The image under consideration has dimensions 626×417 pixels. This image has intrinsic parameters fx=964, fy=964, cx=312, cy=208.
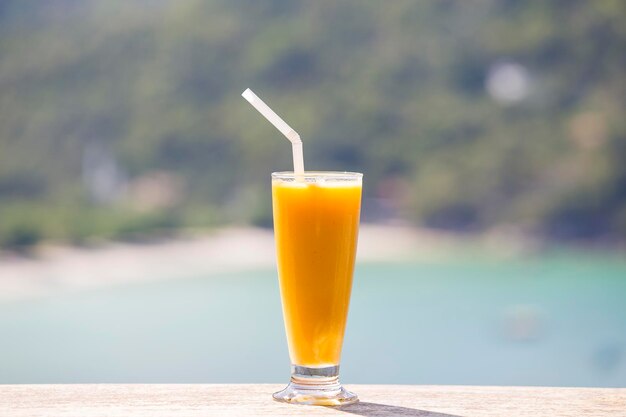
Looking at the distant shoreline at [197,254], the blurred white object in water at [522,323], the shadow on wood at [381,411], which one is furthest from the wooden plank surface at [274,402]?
the distant shoreline at [197,254]

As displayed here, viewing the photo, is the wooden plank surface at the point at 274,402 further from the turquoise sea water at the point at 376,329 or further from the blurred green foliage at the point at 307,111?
the blurred green foliage at the point at 307,111

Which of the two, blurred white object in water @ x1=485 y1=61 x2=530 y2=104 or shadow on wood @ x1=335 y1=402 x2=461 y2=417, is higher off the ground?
blurred white object in water @ x1=485 y1=61 x2=530 y2=104

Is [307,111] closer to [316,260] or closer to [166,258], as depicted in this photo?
[166,258]

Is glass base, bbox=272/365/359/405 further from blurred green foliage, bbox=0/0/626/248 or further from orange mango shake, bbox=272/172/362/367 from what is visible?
blurred green foliage, bbox=0/0/626/248

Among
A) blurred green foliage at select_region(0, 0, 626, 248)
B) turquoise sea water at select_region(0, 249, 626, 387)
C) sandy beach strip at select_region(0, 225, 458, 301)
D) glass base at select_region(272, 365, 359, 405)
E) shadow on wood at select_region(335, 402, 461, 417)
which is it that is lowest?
shadow on wood at select_region(335, 402, 461, 417)

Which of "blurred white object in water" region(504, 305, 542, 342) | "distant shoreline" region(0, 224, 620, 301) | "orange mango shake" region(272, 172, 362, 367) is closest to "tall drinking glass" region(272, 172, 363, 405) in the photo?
"orange mango shake" region(272, 172, 362, 367)

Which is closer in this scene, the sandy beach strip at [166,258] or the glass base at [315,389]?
the glass base at [315,389]

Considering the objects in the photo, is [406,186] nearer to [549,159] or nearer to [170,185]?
[549,159]
